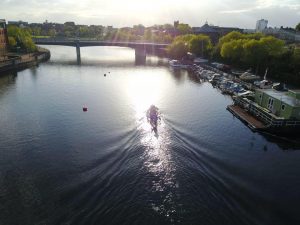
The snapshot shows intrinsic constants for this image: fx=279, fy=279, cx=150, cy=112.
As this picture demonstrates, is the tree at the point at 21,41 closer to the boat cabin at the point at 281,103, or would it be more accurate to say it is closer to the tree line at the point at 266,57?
the tree line at the point at 266,57

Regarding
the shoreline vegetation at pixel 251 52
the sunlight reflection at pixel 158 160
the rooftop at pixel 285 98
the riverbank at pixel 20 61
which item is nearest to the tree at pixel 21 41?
the shoreline vegetation at pixel 251 52

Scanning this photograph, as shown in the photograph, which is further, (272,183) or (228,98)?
(228,98)

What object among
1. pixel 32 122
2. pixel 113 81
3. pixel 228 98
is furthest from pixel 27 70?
pixel 228 98

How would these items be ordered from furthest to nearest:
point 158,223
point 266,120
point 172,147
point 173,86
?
point 173,86 → point 266,120 → point 172,147 → point 158,223

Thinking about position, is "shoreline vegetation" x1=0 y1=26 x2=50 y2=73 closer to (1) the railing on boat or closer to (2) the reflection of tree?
(2) the reflection of tree

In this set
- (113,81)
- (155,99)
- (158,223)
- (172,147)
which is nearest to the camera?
(158,223)

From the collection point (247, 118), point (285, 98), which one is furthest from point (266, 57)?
point (247, 118)

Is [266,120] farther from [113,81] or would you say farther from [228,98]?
[113,81]
